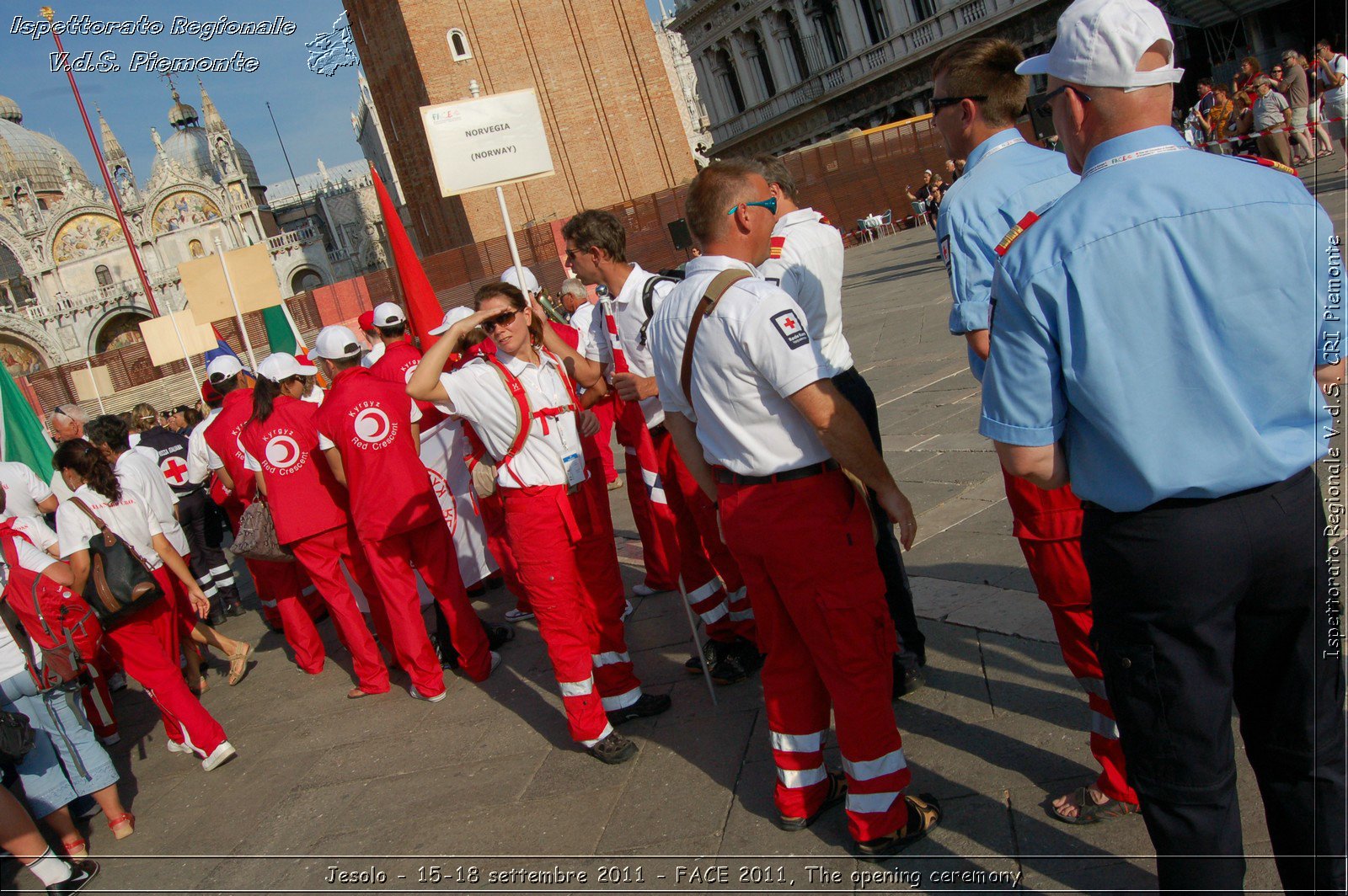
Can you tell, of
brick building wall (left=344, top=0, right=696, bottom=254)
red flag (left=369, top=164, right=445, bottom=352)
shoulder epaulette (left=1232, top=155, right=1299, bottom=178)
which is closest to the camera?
shoulder epaulette (left=1232, top=155, right=1299, bottom=178)

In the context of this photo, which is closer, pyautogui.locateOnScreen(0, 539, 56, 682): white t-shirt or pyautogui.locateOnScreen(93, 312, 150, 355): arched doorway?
pyautogui.locateOnScreen(0, 539, 56, 682): white t-shirt

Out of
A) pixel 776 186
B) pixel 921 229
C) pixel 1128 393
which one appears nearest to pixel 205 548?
pixel 776 186

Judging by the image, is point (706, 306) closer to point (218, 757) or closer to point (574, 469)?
point (574, 469)

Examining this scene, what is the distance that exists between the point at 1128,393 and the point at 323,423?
4.12 metres

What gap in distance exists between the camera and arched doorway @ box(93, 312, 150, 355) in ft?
203

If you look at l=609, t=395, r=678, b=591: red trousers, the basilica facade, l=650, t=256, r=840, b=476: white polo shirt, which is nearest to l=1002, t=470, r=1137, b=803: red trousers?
l=650, t=256, r=840, b=476: white polo shirt

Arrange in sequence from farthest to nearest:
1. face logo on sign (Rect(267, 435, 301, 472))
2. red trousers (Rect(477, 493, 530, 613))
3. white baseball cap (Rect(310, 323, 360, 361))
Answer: red trousers (Rect(477, 493, 530, 613)) → face logo on sign (Rect(267, 435, 301, 472)) → white baseball cap (Rect(310, 323, 360, 361))

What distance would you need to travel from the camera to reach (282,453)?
211 inches

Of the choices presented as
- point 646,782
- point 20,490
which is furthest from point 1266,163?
point 20,490

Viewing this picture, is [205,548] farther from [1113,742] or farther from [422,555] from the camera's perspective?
[1113,742]

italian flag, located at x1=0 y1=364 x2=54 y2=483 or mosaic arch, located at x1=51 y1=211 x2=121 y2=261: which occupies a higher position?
mosaic arch, located at x1=51 y1=211 x2=121 y2=261

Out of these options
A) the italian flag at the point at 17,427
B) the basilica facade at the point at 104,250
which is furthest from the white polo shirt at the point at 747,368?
the basilica facade at the point at 104,250

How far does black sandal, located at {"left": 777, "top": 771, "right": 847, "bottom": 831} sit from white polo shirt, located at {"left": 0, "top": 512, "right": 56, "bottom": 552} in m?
3.78

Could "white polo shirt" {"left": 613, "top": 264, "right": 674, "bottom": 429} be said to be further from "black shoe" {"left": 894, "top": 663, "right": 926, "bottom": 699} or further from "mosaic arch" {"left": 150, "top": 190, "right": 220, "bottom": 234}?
"mosaic arch" {"left": 150, "top": 190, "right": 220, "bottom": 234}
